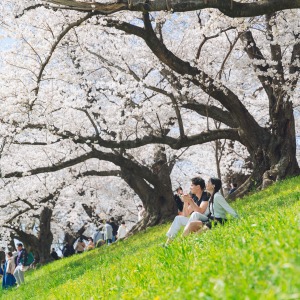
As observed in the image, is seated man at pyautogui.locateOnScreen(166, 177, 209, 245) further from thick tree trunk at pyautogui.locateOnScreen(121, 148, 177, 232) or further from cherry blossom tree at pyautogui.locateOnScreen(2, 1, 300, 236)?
thick tree trunk at pyautogui.locateOnScreen(121, 148, 177, 232)

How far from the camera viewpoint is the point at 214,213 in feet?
32.4

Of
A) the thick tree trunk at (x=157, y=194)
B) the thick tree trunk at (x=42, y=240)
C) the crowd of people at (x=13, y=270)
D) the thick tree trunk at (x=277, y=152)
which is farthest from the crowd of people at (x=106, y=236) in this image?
the thick tree trunk at (x=277, y=152)

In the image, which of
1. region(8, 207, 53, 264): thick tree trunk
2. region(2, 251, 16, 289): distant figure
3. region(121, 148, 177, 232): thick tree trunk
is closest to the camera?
region(2, 251, 16, 289): distant figure

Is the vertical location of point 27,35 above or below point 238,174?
above

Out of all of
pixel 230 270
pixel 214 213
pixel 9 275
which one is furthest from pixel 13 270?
pixel 230 270

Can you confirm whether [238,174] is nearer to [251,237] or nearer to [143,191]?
[143,191]

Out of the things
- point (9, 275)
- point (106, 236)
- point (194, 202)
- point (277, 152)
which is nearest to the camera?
point (194, 202)

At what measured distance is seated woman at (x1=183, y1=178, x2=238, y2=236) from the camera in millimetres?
9609

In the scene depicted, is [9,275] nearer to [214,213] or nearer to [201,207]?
[201,207]

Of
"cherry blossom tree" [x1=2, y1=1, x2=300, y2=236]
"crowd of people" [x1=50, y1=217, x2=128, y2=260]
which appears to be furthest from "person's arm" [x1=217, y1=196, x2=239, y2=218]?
"crowd of people" [x1=50, y1=217, x2=128, y2=260]

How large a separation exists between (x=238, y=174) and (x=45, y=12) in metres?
14.0

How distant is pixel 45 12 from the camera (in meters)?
18.3

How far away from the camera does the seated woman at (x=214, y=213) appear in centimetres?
961

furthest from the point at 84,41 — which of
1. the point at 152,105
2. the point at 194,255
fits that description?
the point at 194,255
